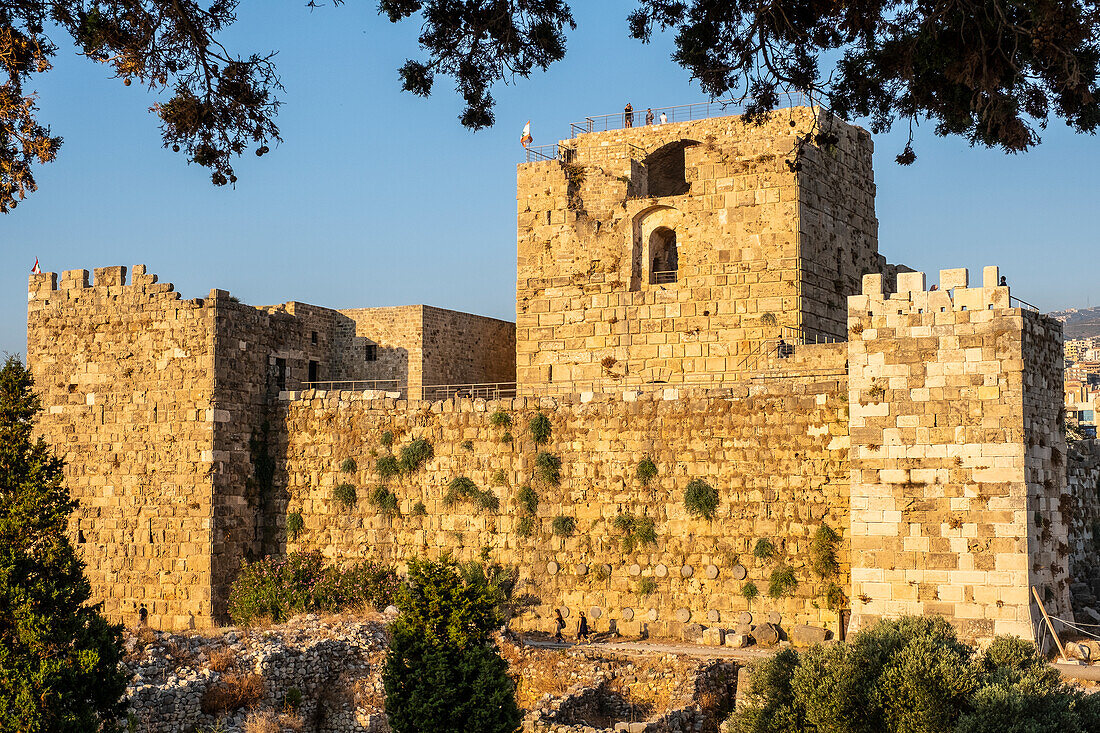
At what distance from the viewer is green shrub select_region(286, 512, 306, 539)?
2369 cm

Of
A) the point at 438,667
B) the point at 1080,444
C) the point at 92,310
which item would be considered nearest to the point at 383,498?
the point at 92,310

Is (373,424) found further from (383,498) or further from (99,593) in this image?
(99,593)

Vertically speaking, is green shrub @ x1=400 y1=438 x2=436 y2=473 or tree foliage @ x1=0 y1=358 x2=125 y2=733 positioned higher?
green shrub @ x1=400 y1=438 x2=436 y2=473

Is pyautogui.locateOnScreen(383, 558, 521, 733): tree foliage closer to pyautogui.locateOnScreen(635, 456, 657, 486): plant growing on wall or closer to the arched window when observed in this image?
pyautogui.locateOnScreen(635, 456, 657, 486): plant growing on wall

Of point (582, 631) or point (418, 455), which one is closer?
point (582, 631)

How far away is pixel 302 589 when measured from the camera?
22641 millimetres

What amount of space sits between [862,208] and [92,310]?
16358mm

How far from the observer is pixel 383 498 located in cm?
2298

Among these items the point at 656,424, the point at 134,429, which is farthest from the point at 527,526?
the point at 134,429

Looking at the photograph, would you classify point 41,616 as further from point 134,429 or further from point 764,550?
point 764,550

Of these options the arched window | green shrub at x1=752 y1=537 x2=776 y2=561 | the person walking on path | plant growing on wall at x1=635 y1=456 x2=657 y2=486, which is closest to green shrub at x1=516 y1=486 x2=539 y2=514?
plant growing on wall at x1=635 y1=456 x2=657 y2=486

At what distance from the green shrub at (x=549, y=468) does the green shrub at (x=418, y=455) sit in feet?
7.70

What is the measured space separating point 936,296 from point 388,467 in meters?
10.7

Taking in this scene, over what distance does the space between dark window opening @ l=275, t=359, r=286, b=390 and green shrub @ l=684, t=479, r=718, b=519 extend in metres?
9.38
